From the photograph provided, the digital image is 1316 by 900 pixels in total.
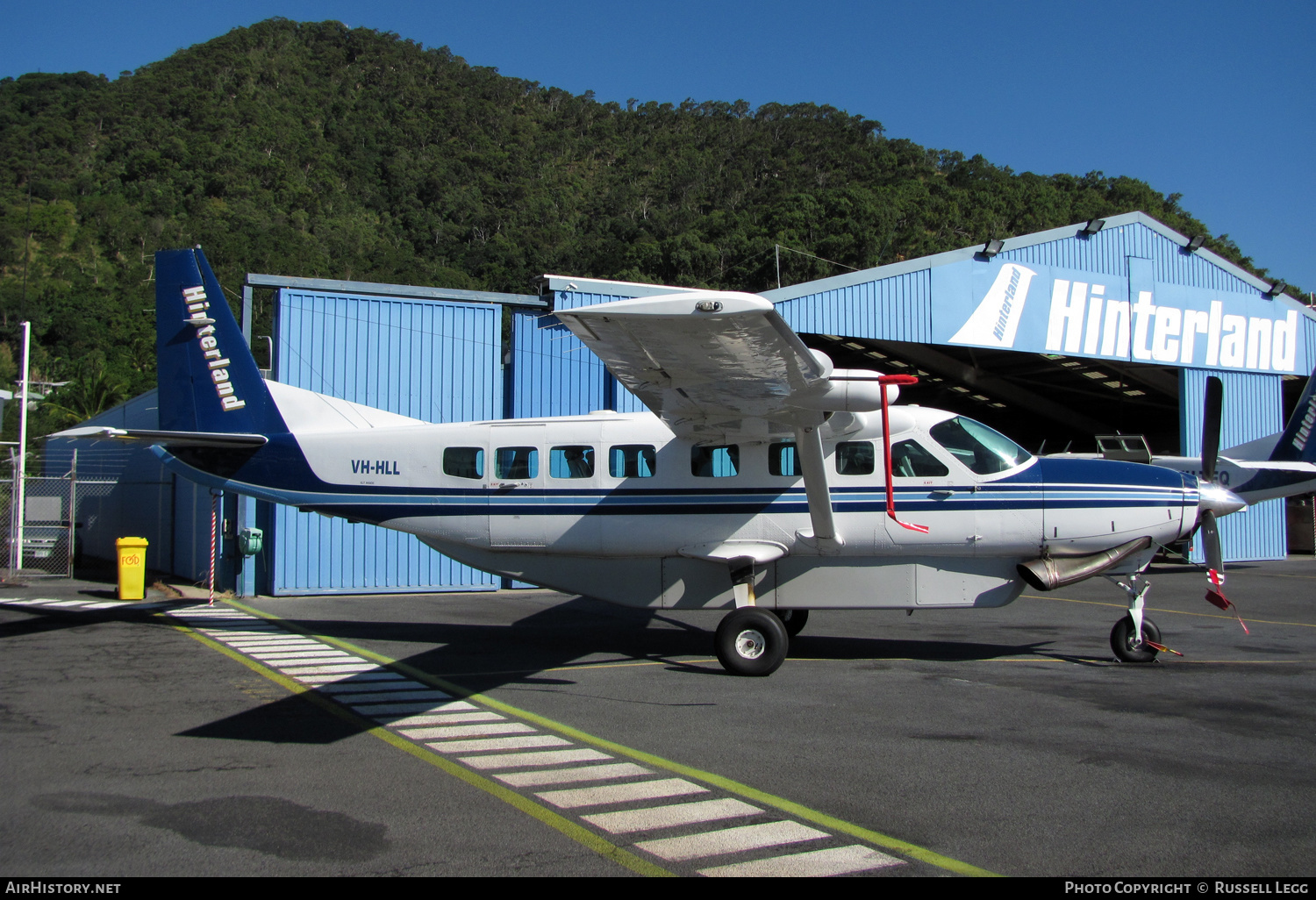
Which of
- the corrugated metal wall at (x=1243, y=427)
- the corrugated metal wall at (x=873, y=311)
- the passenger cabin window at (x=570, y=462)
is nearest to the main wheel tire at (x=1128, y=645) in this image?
the passenger cabin window at (x=570, y=462)

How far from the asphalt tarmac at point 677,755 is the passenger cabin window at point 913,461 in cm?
215

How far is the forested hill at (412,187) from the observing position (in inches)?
2468

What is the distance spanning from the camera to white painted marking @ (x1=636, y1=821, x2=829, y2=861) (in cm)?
448

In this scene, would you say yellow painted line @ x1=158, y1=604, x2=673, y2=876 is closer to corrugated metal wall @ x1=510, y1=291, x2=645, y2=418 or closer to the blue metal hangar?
the blue metal hangar

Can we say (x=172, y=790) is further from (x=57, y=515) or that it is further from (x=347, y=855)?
(x=57, y=515)

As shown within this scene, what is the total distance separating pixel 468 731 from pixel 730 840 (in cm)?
303

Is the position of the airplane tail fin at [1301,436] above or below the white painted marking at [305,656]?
above

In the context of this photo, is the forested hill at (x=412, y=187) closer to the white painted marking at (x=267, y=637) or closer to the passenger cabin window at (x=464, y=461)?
the white painted marking at (x=267, y=637)

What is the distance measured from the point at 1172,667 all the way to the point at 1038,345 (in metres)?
12.8

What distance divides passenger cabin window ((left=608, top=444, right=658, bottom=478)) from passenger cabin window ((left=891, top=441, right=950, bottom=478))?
109 inches

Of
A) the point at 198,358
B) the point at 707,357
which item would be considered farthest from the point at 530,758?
the point at 198,358

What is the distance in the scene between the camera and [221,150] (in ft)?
278

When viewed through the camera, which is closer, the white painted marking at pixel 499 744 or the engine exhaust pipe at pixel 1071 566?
the white painted marking at pixel 499 744
